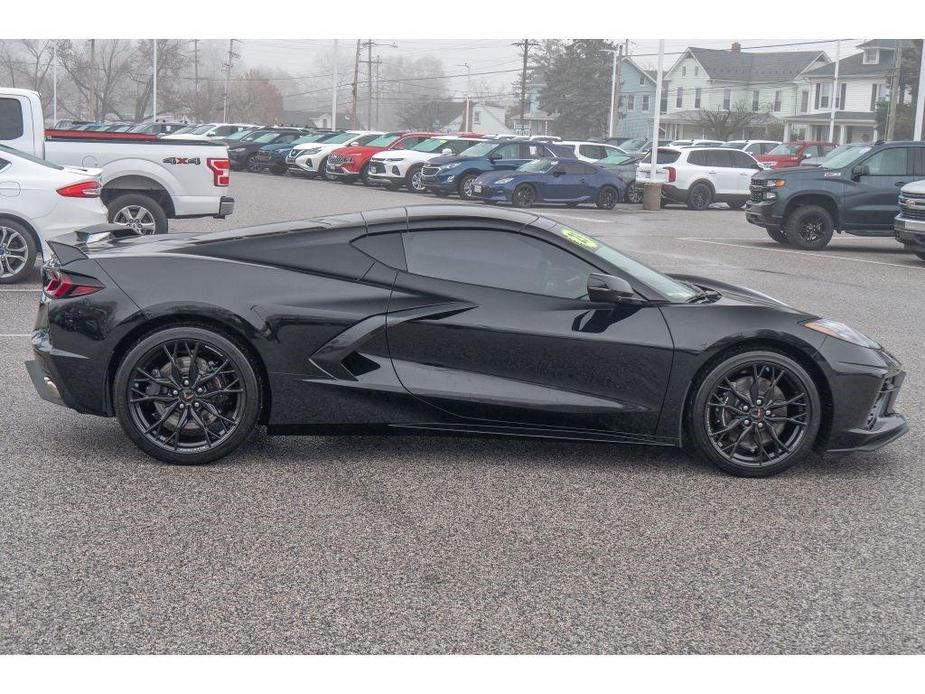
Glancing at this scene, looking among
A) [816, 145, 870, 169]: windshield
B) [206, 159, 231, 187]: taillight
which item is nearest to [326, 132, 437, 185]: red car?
[816, 145, 870, 169]: windshield

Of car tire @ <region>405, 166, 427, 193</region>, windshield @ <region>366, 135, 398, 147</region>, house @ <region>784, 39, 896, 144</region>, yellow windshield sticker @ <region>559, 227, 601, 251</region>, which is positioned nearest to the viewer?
yellow windshield sticker @ <region>559, 227, 601, 251</region>

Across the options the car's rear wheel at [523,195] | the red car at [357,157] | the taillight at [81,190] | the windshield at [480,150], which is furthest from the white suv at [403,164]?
the taillight at [81,190]

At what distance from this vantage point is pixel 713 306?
6207 millimetres

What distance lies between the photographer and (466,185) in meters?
31.4

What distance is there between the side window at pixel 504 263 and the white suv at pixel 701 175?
25881mm

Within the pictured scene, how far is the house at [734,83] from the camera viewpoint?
94938 millimetres

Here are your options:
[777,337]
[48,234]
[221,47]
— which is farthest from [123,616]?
[221,47]

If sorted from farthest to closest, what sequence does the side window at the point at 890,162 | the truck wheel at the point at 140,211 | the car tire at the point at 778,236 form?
1. the car tire at the point at 778,236
2. the side window at the point at 890,162
3. the truck wheel at the point at 140,211

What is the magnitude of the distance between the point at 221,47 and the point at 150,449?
6152 inches

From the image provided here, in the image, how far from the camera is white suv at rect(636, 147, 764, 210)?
31469 millimetres

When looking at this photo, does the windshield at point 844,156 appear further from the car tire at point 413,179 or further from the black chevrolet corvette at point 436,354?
the car tire at point 413,179

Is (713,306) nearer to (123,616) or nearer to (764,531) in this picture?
(764,531)

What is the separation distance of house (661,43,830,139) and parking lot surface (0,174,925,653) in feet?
298

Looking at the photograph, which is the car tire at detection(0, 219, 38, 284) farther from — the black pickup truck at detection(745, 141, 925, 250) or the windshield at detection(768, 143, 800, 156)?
the windshield at detection(768, 143, 800, 156)
